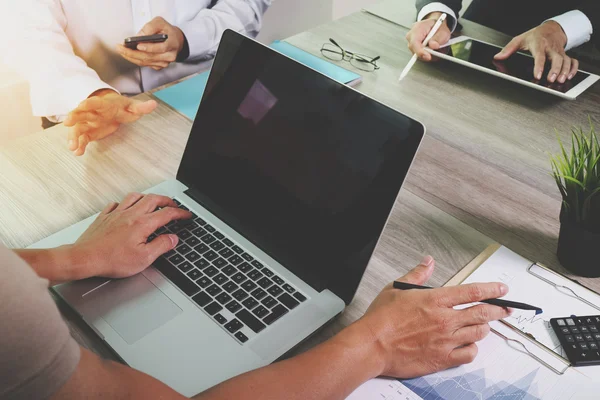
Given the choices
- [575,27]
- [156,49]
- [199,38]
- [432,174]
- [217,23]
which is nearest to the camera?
[432,174]

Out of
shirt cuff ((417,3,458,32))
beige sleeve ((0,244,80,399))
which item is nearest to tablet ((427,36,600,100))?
shirt cuff ((417,3,458,32))

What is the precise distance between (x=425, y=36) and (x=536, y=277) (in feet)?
2.93

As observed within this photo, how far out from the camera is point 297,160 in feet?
2.68

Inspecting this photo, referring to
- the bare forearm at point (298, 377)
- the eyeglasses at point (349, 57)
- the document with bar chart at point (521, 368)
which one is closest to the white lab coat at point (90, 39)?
the eyeglasses at point (349, 57)

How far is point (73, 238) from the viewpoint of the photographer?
86 cm

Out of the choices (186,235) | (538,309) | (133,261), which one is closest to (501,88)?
(538,309)

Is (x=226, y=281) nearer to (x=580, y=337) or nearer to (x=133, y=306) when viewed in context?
(x=133, y=306)

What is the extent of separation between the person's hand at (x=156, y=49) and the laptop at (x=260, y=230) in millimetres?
591

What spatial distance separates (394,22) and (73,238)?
1244 mm

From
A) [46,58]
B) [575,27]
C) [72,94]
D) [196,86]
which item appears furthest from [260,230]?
[575,27]

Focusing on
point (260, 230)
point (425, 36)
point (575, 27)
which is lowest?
point (260, 230)

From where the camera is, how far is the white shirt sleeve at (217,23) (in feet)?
5.62

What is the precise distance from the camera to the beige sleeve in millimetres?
407

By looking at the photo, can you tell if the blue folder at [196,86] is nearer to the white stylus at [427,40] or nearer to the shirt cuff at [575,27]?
the white stylus at [427,40]
